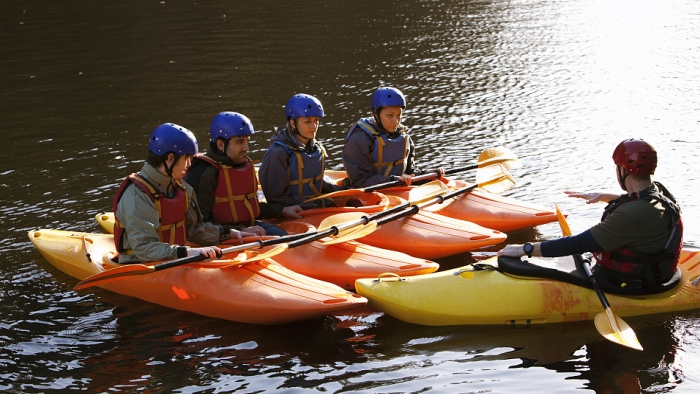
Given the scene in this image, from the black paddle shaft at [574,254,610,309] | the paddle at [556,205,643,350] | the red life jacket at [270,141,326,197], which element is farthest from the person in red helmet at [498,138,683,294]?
the red life jacket at [270,141,326,197]

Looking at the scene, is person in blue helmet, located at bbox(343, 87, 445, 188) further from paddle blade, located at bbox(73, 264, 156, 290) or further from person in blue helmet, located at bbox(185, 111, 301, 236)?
paddle blade, located at bbox(73, 264, 156, 290)

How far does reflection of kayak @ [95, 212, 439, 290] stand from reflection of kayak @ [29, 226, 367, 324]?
1.63 ft

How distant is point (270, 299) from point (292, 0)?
18646 mm

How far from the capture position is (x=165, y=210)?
595 cm

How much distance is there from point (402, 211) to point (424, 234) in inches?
12.7

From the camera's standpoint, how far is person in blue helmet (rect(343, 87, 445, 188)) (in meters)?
7.95

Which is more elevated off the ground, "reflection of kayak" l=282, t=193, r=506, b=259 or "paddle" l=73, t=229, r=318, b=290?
"paddle" l=73, t=229, r=318, b=290

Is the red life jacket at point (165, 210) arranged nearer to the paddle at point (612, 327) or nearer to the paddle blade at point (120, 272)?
the paddle blade at point (120, 272)

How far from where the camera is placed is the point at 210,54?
16.2 meters

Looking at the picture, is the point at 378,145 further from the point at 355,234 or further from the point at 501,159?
the point at 355,234

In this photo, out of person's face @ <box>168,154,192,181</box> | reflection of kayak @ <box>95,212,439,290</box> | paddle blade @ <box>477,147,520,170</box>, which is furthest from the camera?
paddle blade @ <box>477,147,520,170</box>

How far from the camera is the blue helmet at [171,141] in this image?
5.77 meters

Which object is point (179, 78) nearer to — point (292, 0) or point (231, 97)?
point (231, 97)

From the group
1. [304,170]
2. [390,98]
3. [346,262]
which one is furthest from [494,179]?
[346,262]
